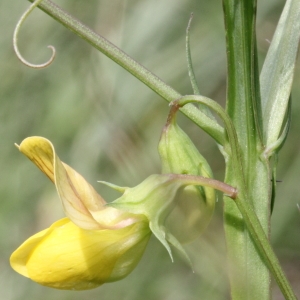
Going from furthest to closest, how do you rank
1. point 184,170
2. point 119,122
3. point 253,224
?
point 119,122 → point 184,170 → point 253,224

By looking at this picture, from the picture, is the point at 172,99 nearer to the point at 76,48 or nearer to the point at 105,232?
the point at 105,232

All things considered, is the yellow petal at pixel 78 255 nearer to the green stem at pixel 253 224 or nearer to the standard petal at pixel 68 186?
the standard petal at pixel 68 186

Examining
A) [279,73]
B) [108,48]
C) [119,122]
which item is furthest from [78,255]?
[119,122]

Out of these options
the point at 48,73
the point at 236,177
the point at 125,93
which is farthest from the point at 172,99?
the point at 48,73

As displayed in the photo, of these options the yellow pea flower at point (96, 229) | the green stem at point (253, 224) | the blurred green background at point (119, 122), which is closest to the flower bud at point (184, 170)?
the yellow pea flower at point (96, 229)

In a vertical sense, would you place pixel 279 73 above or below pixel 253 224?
above

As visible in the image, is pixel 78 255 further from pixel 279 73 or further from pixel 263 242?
pixel 279 73
